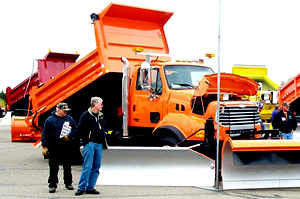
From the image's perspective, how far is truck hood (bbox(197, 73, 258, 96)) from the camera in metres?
8.89

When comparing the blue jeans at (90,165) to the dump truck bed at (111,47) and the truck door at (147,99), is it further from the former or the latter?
the dump truck bed at (111,47)

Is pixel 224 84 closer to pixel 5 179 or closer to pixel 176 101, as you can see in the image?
pixel 176 101

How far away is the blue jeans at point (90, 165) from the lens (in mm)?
7324

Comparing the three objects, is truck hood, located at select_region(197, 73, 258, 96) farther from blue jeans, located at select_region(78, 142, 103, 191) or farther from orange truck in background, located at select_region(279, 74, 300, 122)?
orange truck in background, located at select_region(279, 74, 300, 122)

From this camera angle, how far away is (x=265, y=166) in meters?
7.92

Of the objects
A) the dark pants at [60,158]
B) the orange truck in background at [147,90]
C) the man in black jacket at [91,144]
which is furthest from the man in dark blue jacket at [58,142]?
the orange truck in background at [147,90]

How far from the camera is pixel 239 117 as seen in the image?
8.91 meters

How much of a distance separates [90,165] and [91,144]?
0.32 meters

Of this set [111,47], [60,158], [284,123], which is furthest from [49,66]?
[60,158]

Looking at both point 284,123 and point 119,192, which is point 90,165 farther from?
point 284,123

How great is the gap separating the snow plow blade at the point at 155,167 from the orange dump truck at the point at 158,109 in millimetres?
17

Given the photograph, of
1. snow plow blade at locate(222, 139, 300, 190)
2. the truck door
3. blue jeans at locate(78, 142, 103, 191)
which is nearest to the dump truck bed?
the truck door

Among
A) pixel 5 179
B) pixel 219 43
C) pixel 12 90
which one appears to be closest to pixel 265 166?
pixel 219 43

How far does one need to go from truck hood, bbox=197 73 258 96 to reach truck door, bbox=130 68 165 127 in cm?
109
